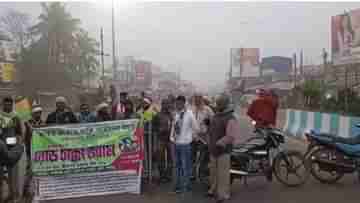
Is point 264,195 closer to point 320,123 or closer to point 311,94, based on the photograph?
point 320,123

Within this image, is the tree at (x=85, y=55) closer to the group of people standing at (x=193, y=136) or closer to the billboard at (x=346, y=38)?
the billboard at (x=346, y=38)

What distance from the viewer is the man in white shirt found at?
6590mm

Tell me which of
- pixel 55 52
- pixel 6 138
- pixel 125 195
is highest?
pixel 55 52

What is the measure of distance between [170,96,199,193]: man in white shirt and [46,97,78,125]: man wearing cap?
1.92 m

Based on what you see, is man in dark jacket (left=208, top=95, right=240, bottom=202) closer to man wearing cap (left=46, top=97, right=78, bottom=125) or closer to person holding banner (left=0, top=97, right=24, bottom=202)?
man wearing cap (left=46, top=97, right=78, bottom=125)

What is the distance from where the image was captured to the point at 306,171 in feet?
23.0

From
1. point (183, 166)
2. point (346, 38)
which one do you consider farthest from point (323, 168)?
point (346, 38)

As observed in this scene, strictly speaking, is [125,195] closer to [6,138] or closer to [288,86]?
[6,138]

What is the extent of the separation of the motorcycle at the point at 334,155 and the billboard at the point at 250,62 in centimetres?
5385

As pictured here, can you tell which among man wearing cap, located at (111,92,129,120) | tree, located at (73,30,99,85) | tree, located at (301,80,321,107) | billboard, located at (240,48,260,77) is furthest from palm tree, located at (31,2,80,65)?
man wearing cap, located at (111,92,129,120)

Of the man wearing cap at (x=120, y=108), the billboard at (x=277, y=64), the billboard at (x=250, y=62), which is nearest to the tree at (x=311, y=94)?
the man wearing cap at (x=120, y=108)

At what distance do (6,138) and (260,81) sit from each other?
67.8m

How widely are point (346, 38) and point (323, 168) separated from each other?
18.0 m

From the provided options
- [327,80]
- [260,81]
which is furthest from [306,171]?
[260,81]
